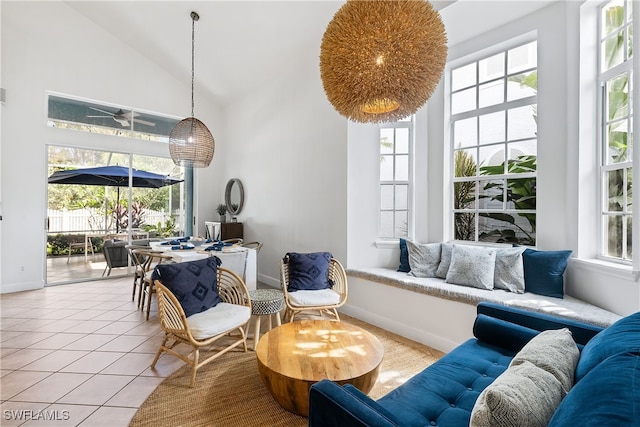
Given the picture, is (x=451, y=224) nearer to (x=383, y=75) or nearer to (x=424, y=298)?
(x=424, y=298)

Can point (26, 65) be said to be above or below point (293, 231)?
above

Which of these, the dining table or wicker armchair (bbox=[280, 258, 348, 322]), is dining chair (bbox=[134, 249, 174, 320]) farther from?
wicker armchair (bbox=[280, 258, 348, 322])

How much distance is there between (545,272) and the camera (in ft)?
8.67

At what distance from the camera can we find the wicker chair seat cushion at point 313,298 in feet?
9.85

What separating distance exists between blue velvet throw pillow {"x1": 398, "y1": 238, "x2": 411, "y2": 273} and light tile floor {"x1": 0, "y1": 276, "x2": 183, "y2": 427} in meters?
2.57

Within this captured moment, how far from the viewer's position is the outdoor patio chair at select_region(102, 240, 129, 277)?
17.4 ft

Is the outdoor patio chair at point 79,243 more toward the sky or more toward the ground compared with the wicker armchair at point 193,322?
more toward the sky

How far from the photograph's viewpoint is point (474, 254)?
299 centimetres

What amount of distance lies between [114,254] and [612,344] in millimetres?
6544

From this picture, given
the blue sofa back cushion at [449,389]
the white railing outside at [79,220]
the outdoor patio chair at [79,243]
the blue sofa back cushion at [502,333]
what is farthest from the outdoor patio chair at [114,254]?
the blue sofa back cushion at [502,333]

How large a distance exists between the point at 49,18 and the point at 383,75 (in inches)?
249

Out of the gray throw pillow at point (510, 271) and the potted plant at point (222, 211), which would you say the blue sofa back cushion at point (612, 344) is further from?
the potted plant at point (222, 211)

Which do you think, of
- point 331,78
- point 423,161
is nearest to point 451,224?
point 423,161

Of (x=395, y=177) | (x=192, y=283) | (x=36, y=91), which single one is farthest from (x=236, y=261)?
(x=36, y=91)
